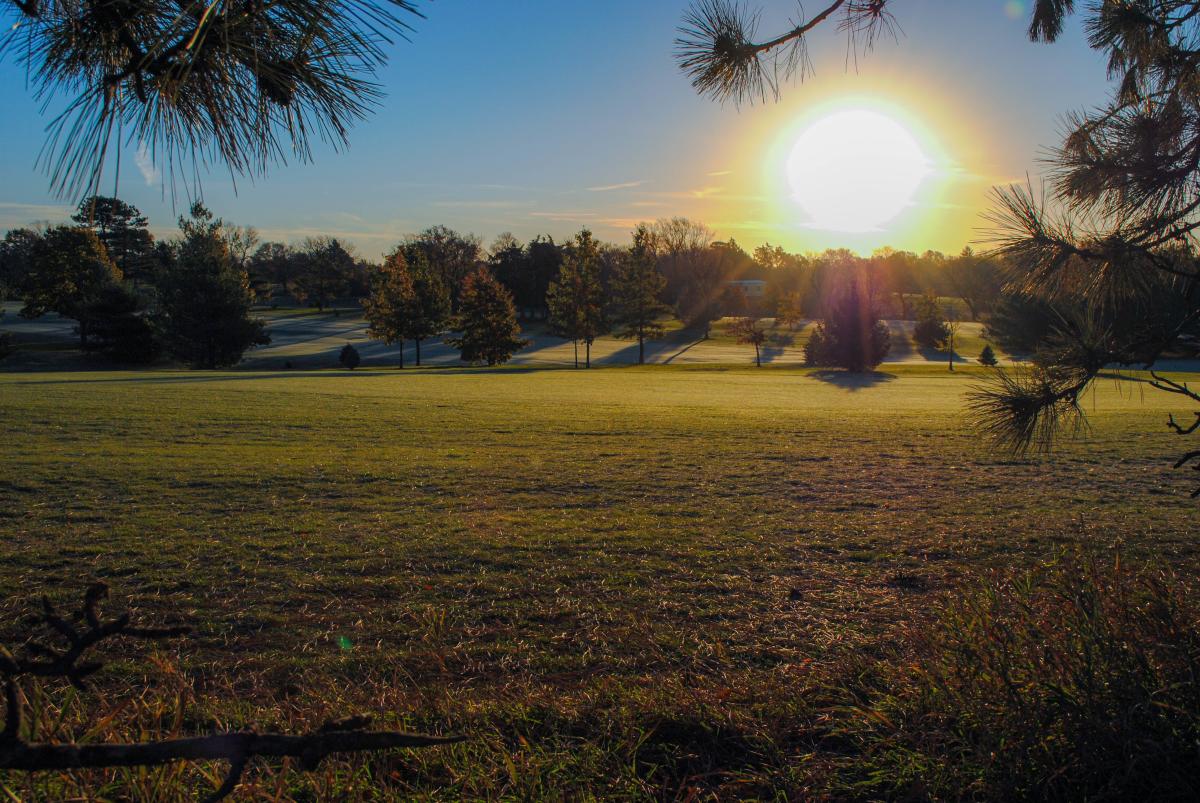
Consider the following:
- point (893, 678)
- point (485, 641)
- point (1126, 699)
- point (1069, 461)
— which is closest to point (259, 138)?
point (485, 641)

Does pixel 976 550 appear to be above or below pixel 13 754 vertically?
below

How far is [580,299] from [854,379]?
27675 millimetres

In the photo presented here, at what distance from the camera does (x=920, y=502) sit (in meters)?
8.01

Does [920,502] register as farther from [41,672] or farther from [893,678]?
[41,672]

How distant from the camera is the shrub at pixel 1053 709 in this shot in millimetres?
2289

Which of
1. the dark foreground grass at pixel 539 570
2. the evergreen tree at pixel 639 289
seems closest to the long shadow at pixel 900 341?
the evergreen tree at pixel 639 289

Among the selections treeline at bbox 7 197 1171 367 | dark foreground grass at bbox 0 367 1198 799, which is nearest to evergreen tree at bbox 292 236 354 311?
treeline at bbox 7 197 1171 367

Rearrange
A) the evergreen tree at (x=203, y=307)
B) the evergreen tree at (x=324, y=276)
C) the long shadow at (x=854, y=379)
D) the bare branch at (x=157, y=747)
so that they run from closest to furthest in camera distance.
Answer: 1. the bare branch at (x=157, y=747)
2. the long shadow at (x=854, y=379)
3. the evergreen tree at (x=203, y=307)
4. the evergreen tree at (x=324, y=276)

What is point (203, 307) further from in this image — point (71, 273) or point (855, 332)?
point (855, 332)

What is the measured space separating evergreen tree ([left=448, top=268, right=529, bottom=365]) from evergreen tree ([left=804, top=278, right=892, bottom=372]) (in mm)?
20887

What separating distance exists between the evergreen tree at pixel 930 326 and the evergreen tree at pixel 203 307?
53337 mm

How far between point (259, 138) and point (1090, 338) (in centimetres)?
344

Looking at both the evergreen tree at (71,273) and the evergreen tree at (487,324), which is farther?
the evergreen tree at (71,273)

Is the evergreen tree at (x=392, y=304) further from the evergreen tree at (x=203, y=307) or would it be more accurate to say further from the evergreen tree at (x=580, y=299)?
the evergreen tree at (x=580, y=299)
